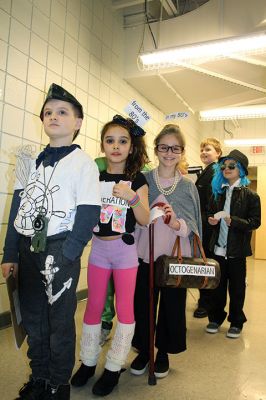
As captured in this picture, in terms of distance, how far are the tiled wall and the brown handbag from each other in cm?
127

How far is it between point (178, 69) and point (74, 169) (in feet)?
9.44

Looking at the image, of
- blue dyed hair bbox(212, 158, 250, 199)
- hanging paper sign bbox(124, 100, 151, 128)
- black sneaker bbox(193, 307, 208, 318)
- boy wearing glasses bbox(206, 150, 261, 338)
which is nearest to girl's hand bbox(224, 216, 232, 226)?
boy wearing glasses bbox(206, 150, 261, 338)

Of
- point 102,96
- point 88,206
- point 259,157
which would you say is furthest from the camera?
point 259,157

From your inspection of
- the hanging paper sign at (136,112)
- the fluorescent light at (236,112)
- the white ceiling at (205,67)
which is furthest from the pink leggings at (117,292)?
the fluorescent light at (236,112)

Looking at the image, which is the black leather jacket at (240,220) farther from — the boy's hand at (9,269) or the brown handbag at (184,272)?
the boy's hand at (9,269)

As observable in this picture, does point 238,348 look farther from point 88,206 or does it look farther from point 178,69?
point 178,69

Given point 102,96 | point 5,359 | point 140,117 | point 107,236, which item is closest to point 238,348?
point 107,236

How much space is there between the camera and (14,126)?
2307 mm

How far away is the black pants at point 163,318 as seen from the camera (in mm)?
1605

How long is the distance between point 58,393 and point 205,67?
351 centimetres

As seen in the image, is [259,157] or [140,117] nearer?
[140,117]

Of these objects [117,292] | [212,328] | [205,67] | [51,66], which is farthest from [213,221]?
[205,67]

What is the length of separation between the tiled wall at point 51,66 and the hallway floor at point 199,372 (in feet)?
2.44

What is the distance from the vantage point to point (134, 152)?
1600mm
